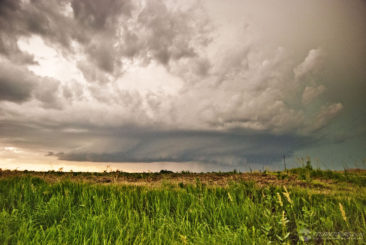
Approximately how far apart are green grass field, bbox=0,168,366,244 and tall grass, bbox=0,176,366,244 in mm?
19

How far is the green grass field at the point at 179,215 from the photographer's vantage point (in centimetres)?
491

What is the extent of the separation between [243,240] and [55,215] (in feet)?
14.2

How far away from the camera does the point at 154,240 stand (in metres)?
4.97

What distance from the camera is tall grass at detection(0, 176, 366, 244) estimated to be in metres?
4.96

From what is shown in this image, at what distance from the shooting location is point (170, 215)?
21.6 feet

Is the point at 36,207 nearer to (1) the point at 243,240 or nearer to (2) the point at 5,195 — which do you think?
(2) the point at 5,195

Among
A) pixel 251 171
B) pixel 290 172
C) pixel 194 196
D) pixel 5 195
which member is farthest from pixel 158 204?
pixel 290 172

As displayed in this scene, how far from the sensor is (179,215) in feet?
20.6

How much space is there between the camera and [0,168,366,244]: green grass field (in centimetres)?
491

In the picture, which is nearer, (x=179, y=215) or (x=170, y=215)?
(x=179, y=215)

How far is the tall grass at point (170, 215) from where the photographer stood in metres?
4.96

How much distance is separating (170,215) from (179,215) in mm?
377

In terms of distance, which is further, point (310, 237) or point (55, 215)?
point (55, 215)

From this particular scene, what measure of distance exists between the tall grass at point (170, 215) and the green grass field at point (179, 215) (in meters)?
0.02
